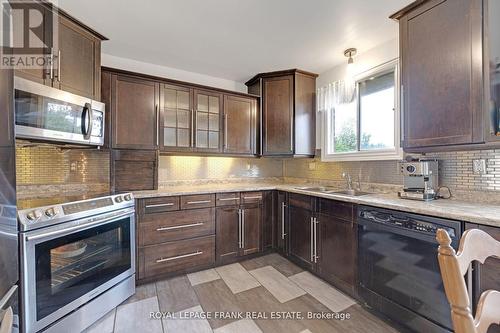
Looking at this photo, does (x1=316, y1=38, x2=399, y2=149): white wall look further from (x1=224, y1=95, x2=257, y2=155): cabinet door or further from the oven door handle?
the oven door handle

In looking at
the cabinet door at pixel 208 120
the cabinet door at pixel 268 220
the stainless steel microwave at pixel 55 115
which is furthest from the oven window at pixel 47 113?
the cabinet door at pixel 268 220

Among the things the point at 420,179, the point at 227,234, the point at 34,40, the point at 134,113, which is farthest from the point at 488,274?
the point at 34,40

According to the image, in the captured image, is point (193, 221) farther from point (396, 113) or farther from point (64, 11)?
point (396, 113)

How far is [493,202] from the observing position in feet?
5.32

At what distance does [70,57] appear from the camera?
1.85m

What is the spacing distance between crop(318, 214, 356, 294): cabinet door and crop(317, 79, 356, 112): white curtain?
1458 millimetres

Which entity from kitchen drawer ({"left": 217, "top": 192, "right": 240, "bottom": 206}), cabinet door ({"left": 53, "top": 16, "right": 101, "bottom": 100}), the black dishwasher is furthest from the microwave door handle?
the black dishwasher

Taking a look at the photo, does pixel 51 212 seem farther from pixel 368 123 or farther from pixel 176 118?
pixel 368 123

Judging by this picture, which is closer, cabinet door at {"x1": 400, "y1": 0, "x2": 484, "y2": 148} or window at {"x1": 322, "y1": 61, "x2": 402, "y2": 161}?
cabinet door at {"x1": 400, "y1": 0, "x2": 484, "y2": 148}

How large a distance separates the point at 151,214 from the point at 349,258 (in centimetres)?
191

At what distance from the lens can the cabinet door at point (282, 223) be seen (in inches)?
110

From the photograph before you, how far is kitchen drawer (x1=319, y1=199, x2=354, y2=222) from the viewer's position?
198 centimetres

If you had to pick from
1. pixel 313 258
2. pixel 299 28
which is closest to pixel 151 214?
A: pixel 313 258

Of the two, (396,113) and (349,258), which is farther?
(396,113)
